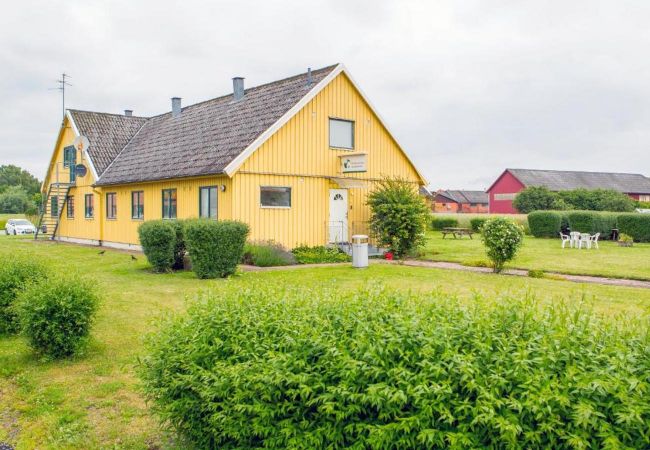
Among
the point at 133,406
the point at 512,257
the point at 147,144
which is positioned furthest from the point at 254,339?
the point at 147,144

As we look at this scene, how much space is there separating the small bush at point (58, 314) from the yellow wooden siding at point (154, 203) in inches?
494

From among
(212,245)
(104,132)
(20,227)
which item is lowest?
(212,245)

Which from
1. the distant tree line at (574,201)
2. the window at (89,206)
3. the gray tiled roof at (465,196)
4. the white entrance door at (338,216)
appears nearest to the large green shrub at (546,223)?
the white entrance door at (338,216)

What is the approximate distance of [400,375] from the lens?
373 cm

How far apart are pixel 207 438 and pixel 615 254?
79.0 feet

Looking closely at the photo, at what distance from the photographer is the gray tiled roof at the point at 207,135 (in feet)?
72.9

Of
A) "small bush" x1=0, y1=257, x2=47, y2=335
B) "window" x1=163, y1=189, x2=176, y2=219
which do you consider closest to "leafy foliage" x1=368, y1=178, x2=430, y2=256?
"window" x1=163, y1=189, x2=176, y2=219

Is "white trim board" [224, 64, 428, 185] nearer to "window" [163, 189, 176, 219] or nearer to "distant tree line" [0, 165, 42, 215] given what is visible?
"window" [163, 189, 176, 219]

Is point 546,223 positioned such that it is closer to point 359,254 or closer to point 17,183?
point 359,254

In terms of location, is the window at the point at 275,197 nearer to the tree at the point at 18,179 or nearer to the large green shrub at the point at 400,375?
the large green shrub at the point at 400,375

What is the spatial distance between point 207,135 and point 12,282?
1623 cm

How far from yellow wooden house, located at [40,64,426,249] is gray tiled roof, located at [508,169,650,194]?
2008 inches

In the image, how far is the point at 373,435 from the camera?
3686 mm

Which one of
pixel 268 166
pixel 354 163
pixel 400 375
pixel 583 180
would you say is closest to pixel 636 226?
pixel 354 163
